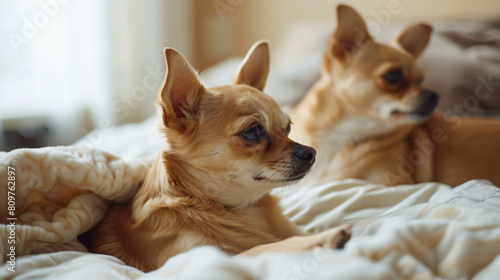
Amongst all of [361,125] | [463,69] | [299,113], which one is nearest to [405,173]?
[361,125]

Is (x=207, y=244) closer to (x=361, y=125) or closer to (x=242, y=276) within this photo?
(x=242, y=276)

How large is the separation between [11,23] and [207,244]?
85.2 inches

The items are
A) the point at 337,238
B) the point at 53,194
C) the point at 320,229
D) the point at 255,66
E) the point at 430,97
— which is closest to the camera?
the point at 337,238

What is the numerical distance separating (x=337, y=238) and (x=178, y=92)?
22.4 inches

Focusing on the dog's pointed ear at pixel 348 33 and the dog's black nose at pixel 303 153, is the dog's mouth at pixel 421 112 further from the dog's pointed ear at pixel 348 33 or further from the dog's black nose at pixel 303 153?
the dog's black nose at pixel 303 153

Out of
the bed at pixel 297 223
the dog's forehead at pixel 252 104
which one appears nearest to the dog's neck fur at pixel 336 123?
the bed at pixel 297 223

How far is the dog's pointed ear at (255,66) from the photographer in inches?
49.1

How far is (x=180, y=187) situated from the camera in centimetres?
101

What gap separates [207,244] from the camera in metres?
0.88

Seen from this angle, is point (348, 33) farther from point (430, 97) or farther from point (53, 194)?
point (53, 194)

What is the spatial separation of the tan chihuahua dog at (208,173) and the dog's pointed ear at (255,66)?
0.18 meters

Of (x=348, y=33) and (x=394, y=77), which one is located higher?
(x=348, y=33)

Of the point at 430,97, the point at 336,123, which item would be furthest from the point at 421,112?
the point at 336,123

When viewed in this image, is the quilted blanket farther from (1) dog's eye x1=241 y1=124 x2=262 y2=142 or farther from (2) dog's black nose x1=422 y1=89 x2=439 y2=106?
(2) dog's black nose x1=422 y1=89 x2=439 y2=106
